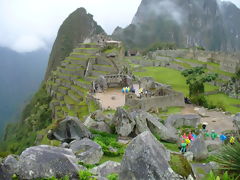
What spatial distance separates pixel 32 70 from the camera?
71625mm

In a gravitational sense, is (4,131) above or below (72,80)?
below

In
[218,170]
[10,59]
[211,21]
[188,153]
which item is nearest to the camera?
[218,170]

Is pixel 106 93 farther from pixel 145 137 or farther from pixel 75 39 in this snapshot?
pixel 75 39

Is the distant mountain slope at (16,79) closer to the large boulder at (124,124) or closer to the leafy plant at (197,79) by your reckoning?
the leafy plant at (197,79)

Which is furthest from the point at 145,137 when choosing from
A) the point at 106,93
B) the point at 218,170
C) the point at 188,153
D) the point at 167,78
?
the point at 167,78

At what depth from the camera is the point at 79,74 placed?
29.4m

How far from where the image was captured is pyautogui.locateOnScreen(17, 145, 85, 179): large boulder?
477 cm

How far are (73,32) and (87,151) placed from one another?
278ft

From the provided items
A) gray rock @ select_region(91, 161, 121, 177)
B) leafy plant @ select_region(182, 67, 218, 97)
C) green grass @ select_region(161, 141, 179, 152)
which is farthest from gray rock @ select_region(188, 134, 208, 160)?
leafy plant @ select_region(182, 67, 218, 97)

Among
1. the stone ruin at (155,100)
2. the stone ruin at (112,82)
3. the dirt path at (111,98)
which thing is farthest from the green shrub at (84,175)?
the stone ruin at (112,82)

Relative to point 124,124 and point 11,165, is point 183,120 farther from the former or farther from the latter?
Result: point 11,165

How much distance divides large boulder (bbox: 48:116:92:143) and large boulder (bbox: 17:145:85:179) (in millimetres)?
3459

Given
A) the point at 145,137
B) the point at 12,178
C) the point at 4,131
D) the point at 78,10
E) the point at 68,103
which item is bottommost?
the point at 4,131

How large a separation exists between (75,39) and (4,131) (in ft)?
161
